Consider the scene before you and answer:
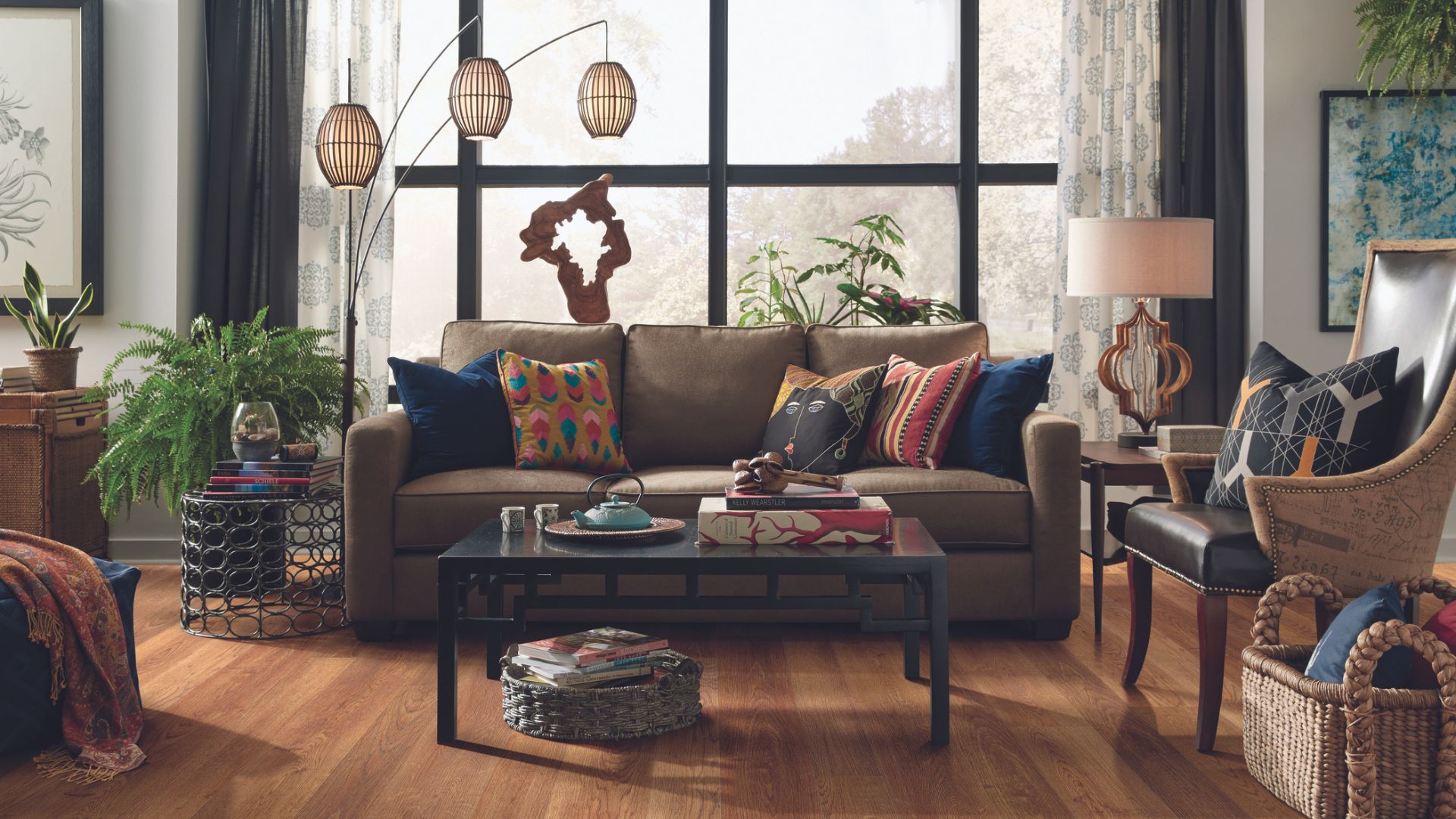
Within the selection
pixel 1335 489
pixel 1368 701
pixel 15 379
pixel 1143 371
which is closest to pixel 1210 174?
pixel 1143 371

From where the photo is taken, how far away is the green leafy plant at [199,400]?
3.52 metres

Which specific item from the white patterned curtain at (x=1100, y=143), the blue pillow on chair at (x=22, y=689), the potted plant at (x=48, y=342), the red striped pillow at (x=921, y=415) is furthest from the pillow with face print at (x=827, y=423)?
the potted plant at (x=48, y=342)

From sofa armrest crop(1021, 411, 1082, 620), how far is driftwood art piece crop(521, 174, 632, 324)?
176 centimetres

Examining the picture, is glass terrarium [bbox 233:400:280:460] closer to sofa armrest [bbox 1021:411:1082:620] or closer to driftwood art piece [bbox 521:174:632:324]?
driftwood art piece [bbox 521:174:632:324]

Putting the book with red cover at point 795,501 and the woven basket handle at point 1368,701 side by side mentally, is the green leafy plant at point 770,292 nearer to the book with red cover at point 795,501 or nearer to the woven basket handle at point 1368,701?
the book with red cover at point 795,501

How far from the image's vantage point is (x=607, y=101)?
3.51m

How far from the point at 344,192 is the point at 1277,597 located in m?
3.86

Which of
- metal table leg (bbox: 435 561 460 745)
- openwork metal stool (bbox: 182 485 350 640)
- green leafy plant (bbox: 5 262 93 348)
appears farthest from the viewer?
green leafy plant (bbox: 5 262 93 348)

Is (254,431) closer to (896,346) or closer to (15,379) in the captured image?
(15,379)

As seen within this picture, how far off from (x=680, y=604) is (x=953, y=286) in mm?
2787

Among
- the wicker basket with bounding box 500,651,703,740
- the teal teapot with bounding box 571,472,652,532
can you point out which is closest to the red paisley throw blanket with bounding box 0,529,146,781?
the wicker basket with bounding box 500,651,703,740

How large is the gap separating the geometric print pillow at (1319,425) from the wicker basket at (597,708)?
1.29 m

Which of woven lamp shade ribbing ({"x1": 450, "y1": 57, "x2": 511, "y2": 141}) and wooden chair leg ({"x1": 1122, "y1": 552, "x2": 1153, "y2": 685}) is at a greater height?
woven lamp shade ribbing ({"x1": 450, "y1": 57, "x2": 511, "y2": 141})

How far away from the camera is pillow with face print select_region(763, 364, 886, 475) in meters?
3.28
